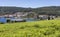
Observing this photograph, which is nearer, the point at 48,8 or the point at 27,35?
the point at 27,35

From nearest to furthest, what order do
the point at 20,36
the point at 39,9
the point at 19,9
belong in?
the point at 20,36, the point at 39,9, the point at 19,9

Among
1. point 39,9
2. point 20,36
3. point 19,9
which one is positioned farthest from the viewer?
point 19,9

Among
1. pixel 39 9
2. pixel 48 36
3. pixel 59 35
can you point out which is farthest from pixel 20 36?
pixel 39 9

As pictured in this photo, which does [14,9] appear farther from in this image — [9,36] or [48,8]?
[9,36]

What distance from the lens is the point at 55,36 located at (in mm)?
6797

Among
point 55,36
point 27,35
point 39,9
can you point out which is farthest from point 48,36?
point 39,9

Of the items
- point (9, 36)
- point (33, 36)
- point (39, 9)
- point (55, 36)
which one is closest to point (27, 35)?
point (33, 36)

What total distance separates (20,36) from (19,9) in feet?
368

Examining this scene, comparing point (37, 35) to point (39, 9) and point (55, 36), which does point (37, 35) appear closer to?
point (55, 36)

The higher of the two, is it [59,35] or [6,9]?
[59,35]

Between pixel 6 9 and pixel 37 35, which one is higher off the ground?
pixel 37 35

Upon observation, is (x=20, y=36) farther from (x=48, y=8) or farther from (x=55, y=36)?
(x=48, y=8)

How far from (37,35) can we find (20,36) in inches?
27.8

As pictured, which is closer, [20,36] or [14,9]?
[20,36]
